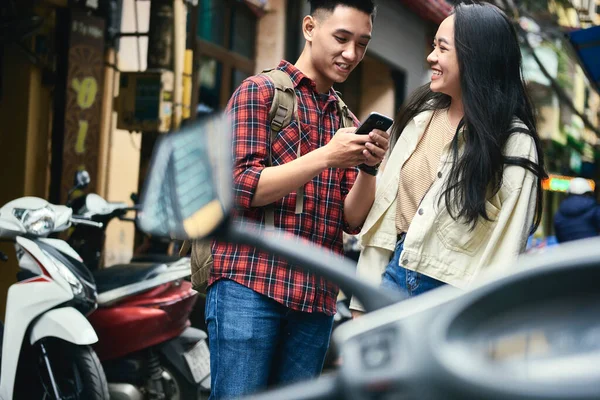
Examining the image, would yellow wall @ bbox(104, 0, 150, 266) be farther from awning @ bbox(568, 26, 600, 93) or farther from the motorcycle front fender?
the motorcycle front fender

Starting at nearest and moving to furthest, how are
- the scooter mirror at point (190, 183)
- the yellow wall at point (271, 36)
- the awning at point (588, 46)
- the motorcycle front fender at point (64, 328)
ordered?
the scooter mirror at point (190, 183) → the motorcycle front fender at point (64, 328) → the awning at point (588, 46) → the yellow wall at point (271, 36)

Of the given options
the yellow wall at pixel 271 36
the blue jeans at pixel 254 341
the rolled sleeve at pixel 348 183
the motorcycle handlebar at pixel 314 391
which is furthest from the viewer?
the yellow wall at pixel 271 36

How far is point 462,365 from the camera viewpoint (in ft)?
3.31

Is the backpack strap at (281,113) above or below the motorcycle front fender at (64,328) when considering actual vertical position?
above

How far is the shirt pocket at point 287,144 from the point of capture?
314 cm

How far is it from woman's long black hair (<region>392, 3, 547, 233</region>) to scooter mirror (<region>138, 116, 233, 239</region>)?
→ 1.78 m

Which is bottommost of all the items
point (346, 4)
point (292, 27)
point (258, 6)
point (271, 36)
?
point (346, 4)

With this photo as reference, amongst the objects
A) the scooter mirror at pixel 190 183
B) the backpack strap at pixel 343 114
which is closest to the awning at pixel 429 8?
the backpack strap at pixel 343 114

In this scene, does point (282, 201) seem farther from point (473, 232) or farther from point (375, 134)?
point (473, 232)

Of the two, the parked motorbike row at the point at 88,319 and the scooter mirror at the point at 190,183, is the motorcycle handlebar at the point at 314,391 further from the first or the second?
the parked motorbike row at the point at 88,319

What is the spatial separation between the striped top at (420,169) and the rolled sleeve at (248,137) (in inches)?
20.3

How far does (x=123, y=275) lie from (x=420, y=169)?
2637mm

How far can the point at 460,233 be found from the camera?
3090 millimetres

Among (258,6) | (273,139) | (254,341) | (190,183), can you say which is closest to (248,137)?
(273,139)
